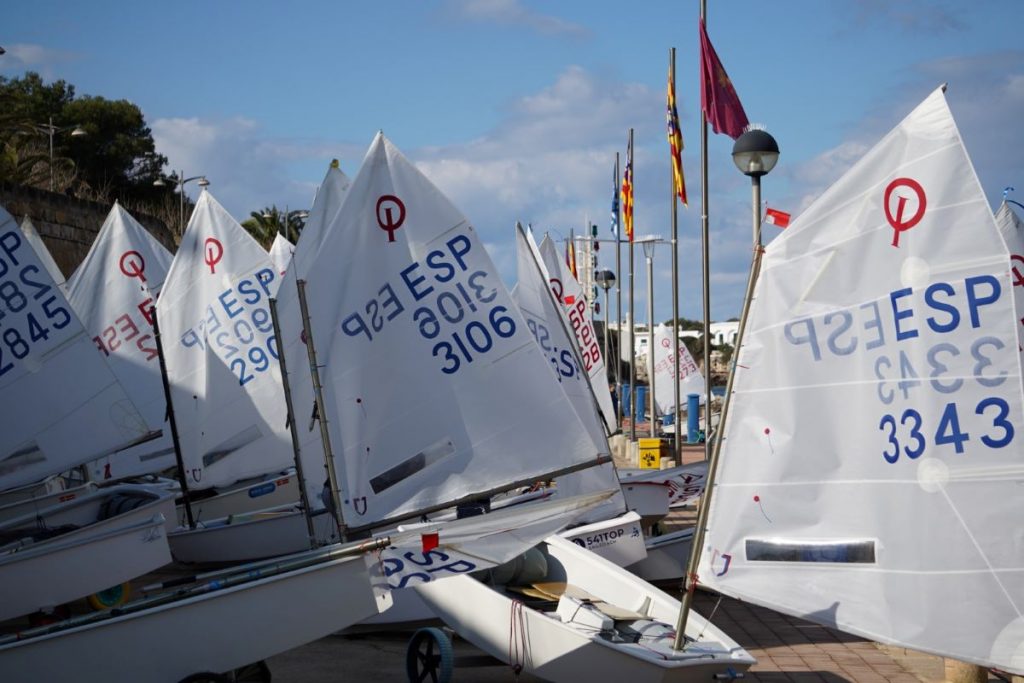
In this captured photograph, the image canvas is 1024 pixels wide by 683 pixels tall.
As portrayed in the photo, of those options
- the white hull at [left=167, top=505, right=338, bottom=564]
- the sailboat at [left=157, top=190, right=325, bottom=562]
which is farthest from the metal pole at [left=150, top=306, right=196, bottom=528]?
the white hull at [left=167, top=505, right=338, bottom=564]

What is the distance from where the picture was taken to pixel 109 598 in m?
→ 10.0

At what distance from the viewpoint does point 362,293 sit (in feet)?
25.9

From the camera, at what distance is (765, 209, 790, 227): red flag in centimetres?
593

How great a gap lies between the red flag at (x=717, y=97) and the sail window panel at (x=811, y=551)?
795 cm

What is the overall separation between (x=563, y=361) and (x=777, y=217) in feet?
20.7

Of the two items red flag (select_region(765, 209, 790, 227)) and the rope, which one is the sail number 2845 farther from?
the rope

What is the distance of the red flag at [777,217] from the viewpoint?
5.93 metres

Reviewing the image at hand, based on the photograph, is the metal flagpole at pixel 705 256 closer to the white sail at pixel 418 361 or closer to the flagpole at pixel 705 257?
the flagpole at pixel 705 257

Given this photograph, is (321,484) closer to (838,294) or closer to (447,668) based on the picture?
(447,668)

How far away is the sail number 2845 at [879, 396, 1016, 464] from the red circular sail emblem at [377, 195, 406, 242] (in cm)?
361

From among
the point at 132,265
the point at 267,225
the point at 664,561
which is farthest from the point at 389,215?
the point at 267,225

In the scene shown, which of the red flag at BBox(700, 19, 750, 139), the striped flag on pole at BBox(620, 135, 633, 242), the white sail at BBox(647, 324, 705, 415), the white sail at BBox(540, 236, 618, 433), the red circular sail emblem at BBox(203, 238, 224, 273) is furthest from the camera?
the white sail at BBox(647, 324, 705, 415)

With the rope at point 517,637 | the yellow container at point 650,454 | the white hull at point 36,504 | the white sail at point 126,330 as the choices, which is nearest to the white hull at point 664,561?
the rope at point 517,637

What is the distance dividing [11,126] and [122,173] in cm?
1650
